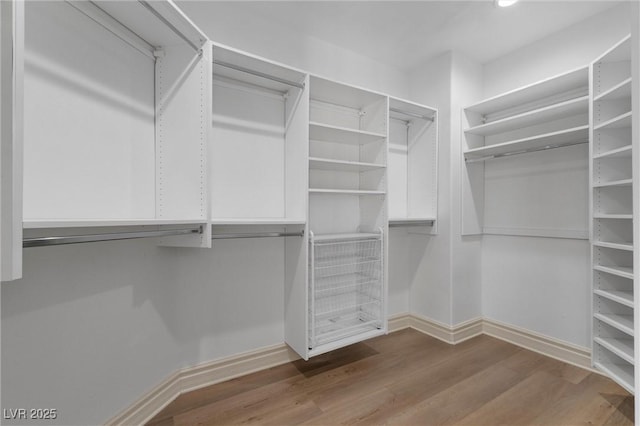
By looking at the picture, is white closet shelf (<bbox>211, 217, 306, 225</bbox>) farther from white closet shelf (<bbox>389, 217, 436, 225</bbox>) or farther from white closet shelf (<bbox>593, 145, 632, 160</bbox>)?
white closet shelf (<bbox>593, 145, 632, 160</bbox>)

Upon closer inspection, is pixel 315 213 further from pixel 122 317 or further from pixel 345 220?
pixel 122 317

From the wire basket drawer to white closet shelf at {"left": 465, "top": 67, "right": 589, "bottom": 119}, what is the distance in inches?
62.9

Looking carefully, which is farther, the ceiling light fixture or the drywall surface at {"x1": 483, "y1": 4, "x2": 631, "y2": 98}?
the drywall surface at {"x1": 483, "y1": 4, "x2": 631, "y2": 98}

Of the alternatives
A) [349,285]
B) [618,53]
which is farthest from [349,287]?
[618,53]

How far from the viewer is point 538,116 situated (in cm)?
220

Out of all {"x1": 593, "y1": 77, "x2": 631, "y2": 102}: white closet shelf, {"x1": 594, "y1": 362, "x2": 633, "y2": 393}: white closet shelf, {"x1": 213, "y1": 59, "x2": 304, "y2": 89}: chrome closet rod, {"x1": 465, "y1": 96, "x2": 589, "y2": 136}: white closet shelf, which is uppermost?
{"x1": 213, "y1": 59, "x2": 304, "y2": 89}: chrome closet rod

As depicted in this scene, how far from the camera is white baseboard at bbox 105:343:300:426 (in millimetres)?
1493

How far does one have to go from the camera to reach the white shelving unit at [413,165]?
2627mm

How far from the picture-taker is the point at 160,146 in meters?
1.58

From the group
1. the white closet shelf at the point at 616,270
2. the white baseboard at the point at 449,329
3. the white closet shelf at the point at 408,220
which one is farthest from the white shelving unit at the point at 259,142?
the white closet shelf at the point at 616,270

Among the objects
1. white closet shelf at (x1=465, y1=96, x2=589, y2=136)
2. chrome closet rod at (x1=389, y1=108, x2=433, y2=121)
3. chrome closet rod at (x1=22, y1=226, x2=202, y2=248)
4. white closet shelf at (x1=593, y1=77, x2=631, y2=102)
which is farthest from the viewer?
chrome closet rod at (x1=389, y1=108, x2=433, y2=121)

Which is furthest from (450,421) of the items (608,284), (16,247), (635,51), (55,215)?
(55,215)

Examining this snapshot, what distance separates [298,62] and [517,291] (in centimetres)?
278

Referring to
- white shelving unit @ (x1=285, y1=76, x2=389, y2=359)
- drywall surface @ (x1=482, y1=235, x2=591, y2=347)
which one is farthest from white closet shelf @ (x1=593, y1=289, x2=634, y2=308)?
white shelving unit @ (x1=285, y1=76, x2=389, y2=359)
